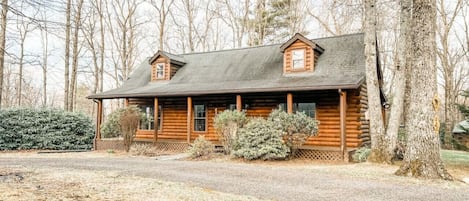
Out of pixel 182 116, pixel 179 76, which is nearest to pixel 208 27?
pixel 179 76

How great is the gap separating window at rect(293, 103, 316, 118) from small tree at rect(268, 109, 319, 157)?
6.50 feet

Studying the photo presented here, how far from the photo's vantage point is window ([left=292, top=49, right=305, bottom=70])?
13.8 metres

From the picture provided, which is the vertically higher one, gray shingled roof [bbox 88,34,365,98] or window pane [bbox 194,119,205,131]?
gray shingled roof [bbox 88,34,365,98]

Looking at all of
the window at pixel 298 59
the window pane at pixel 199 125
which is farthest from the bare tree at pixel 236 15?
the window at pixel 298 59

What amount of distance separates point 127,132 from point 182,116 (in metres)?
3.02

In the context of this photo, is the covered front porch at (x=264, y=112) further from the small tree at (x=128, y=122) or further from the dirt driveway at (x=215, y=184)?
the dirt driveway at (x=215, y=184)

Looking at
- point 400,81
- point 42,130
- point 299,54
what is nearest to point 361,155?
point 400,81

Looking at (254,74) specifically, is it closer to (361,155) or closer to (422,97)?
(361,155)

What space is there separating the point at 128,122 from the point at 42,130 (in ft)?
15.1

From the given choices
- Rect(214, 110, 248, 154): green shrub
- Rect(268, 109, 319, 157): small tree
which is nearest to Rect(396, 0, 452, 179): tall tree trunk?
Rect(268, 109, 319, 157): small tree

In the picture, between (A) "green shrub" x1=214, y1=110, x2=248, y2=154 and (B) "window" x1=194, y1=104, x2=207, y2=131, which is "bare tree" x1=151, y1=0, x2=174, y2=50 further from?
(A) "green shrub" x1=214, y1=110, x2=248, y2=154

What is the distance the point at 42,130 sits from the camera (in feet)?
49.5

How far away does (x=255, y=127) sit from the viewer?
37.5 feet

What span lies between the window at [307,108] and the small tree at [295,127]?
1.98 m
